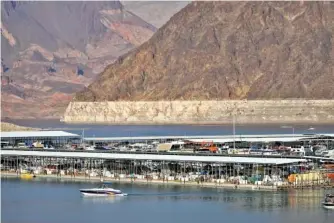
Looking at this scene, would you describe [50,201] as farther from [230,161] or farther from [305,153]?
[305,153]

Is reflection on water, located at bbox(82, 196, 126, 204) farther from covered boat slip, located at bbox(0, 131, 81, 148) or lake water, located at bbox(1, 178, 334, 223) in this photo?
covered boat slip, located at bbox(0, 131, 81, 148)

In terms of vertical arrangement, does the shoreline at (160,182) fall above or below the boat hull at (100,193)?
above

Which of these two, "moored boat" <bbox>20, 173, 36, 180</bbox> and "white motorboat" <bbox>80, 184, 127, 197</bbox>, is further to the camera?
"moored boat" <bbox>20, 173, 36, 180</bbox>

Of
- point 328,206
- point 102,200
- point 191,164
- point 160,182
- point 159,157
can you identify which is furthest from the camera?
point 159,157

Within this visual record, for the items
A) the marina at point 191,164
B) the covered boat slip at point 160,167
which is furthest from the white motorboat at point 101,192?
the covered boat slip at point 160,167

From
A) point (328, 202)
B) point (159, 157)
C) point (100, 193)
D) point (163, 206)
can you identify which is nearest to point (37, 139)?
point (159, 157)

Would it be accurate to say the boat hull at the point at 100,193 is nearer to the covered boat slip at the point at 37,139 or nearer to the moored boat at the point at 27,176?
the moored boat at the point at 27,176

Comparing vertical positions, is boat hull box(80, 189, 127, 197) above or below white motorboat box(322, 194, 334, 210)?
above

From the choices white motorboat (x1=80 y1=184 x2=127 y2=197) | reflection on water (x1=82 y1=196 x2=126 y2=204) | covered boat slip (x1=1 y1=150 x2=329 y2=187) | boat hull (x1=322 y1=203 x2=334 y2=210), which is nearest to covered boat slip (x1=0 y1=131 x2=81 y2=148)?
covered boat slip (x1=1 y1=150 x2=329 y2=187)

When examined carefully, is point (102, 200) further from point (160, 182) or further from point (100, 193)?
point (160, 182)
